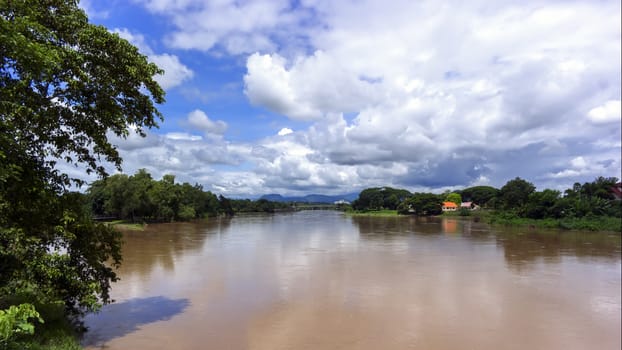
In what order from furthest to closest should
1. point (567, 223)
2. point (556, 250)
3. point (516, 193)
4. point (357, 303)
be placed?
point (516, 193) → point (567, 223) → point (556, 250) → point (357, 303)

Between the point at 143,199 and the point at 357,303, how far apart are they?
48828mm

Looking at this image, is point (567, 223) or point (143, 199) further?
point (143, 199)

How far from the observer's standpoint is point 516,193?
213 feet

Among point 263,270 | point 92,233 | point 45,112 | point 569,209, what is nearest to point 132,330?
point 92,233

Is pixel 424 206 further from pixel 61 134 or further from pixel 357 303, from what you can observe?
pixel 61 134

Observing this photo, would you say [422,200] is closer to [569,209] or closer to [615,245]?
[569,209]

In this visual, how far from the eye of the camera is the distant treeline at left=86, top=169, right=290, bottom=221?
53.4 metres

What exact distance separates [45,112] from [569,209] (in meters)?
61.5

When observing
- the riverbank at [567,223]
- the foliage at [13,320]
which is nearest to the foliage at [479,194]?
the riverbank at [567,223]

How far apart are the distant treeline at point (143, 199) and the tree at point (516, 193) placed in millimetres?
54509

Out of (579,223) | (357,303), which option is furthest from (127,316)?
(579,223)

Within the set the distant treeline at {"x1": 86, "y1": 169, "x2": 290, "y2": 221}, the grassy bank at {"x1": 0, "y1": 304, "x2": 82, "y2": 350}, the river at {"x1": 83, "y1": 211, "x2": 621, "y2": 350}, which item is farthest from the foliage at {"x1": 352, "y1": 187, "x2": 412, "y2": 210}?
the grassy bank at {"x1": 0, "y1": 304, "x2": 82, "y2": 350}

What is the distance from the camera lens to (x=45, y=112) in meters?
7.09

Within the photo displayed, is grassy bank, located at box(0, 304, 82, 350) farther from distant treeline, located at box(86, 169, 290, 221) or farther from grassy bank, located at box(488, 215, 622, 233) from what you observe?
grassy bank, located at box(488, 215, 622, 233)
